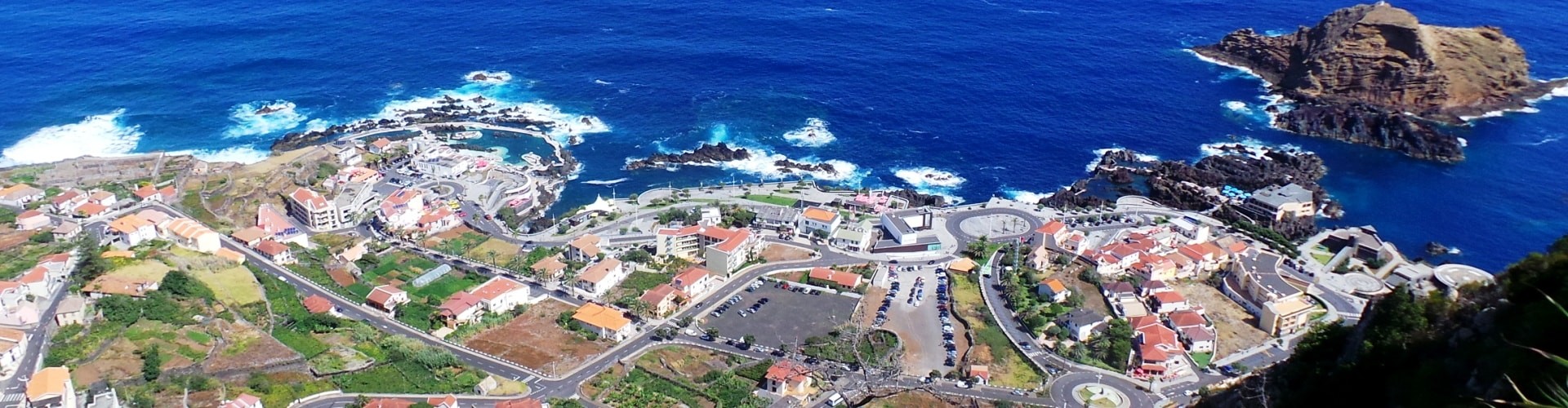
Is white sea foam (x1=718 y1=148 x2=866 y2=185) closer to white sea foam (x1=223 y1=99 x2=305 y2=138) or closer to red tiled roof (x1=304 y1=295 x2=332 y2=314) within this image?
red tiled roof (x1=304 y1=295 x2=332 y2=314)

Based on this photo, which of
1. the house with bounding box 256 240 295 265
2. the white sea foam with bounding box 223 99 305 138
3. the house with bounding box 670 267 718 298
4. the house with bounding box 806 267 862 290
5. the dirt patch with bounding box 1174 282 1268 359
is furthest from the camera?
the white sea foam with bounding box 223 99 305 138

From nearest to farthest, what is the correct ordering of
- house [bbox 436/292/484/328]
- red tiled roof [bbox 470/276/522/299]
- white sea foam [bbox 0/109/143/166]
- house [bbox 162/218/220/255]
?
house [bbox 436/292/484/328]
red tiled roof [bbox 470/276/522/299]
house [bbox 162/218/220/255]
white sea foam [bbox 0/109/143/166]

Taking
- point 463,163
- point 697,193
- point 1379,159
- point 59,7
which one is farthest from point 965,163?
point 59,7

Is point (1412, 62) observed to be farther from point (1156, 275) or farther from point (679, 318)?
point (679, 318)

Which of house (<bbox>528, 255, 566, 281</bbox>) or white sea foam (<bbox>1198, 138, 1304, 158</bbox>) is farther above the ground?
white sea foam (<bbox>1198, 138, 1304, 158</bbox>)

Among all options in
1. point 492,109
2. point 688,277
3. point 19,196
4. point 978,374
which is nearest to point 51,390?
point 688,277

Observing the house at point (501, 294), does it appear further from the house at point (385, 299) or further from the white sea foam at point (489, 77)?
the white sea foam at point (489, 77)

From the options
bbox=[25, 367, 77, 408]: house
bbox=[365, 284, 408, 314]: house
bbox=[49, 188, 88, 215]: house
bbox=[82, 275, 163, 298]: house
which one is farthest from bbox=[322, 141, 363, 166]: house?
bbox=[25, 367, 77, 408]: house
